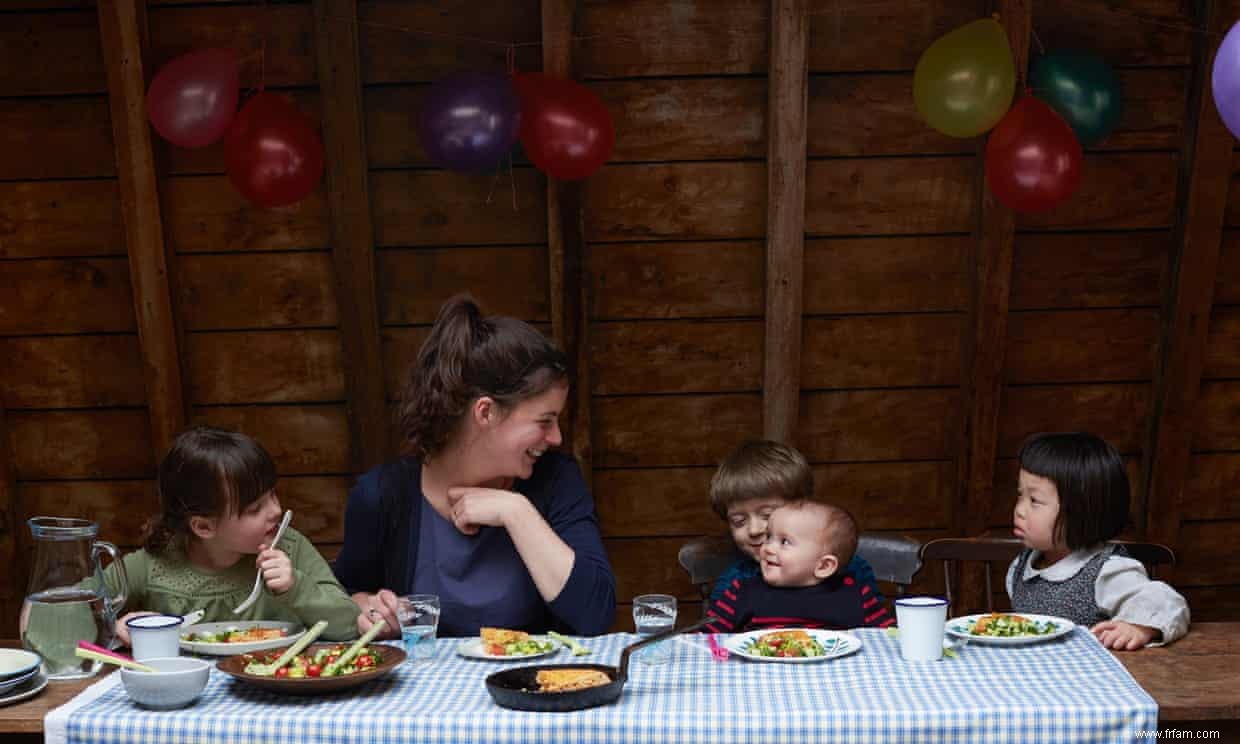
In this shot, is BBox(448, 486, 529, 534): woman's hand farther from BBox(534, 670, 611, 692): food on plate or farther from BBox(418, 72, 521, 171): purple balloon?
→ BBox(418, 72, 521, 171): purple balloon

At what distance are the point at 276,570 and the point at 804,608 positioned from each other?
948mm

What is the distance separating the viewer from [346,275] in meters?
3.39

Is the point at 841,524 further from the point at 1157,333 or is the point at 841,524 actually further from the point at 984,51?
the point at 1157,333

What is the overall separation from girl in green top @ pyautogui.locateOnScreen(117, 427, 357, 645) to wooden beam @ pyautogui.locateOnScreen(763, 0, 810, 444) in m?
1.62

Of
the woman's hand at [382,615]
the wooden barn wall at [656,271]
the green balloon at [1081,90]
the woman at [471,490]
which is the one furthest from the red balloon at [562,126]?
the woman's hand at [382,615]

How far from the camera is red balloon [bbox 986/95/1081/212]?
114 inches

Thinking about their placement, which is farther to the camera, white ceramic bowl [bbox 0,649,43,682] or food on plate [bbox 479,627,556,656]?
food on plate [bbox 479,627,556,656]

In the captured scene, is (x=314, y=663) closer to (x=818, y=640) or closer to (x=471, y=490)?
(x=471, y=490)

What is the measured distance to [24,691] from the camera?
1.76 meters

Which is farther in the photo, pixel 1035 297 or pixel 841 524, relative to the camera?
pixel 1035 297

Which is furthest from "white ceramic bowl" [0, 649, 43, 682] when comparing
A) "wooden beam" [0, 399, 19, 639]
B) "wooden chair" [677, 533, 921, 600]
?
"wooden beam" [0, 399, 19, 639]

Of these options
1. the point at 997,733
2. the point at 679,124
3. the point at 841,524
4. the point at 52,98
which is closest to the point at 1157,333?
the point at 679,124

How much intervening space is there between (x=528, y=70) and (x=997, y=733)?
228 cm

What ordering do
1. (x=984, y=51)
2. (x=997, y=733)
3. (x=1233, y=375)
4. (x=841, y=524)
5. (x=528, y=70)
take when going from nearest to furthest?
(x=997, y=733) < (x=841, y=524) < (x=984, y=51) < (x=528, y=70) < (x=1233, y=375)
